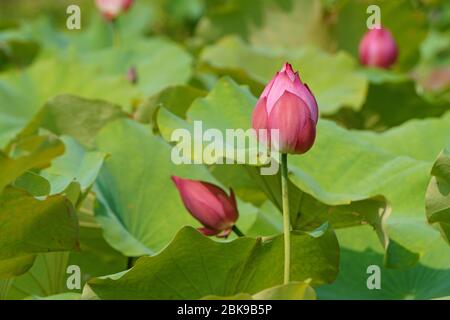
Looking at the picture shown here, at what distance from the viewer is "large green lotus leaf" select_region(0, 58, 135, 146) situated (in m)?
2.10

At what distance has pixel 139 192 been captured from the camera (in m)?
1.47

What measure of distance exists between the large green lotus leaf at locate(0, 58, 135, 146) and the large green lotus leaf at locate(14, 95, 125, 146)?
0.27m

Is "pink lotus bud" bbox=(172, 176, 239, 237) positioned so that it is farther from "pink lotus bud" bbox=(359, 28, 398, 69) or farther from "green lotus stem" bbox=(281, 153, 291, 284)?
"pink lotus bud" bbox=(359, 28, 398, 69)

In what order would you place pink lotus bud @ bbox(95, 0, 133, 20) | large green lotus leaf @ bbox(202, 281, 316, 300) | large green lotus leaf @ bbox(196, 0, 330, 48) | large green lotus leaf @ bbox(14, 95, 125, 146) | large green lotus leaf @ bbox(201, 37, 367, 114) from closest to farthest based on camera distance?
large green lotus leaf @ bbox(202, 281, 316, 300), large green lotus leaf @ bbox(14, 95, 125, 146), large green lotus leaf @ bbox(201, 37, 367, 114), pink lotus bud @ bbox(95, 0, 133, 20), large green lotus leaf @ bbox(196, 0, 330, 48)

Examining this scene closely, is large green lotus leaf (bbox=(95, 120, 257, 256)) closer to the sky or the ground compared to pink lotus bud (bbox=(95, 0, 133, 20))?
closer to the ground

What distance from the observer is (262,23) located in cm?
272

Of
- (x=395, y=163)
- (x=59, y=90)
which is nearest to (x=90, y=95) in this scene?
(x=59, y=90)

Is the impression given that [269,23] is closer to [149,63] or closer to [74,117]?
[149,63]

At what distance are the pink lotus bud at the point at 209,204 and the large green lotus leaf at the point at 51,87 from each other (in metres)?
0.82

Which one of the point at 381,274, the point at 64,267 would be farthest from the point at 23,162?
the point at 381,274

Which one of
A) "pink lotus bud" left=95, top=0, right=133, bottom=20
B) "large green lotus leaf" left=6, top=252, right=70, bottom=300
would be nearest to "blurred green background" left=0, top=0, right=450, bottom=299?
"large green lotus leaf" left=6, top=252, right=70, bottom=300

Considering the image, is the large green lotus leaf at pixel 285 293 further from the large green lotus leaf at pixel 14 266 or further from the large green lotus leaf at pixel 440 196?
the large green lotus leaf at pixel 14 266

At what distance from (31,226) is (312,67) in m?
1.16

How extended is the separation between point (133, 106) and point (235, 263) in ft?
3.53
